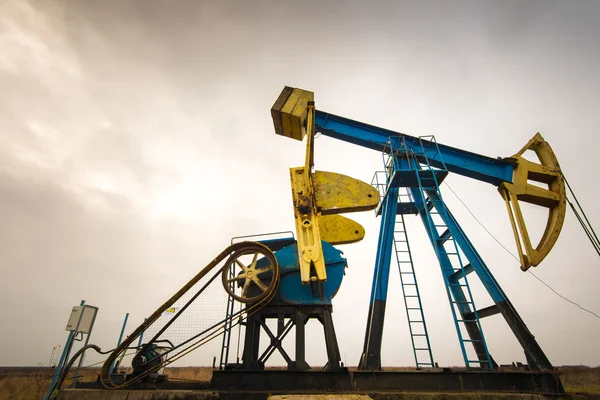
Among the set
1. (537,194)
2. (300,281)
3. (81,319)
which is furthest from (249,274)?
(537,194)

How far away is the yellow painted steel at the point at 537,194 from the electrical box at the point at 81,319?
915cm

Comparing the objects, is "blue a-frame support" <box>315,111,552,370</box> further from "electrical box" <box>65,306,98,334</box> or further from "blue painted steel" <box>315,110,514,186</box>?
"electrical box" <box>65,306,98,334</box>

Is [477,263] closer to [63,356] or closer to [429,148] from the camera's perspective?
[429,148]

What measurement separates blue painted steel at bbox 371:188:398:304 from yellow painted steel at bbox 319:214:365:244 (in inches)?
22.2

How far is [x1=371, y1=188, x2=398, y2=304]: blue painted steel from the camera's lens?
19.6 ft

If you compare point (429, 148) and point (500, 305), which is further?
point (429, 148)

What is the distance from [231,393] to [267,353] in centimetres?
101

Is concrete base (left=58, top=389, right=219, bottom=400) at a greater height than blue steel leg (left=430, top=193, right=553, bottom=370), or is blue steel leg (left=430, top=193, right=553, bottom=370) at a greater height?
blue steel leg (left=430, top=193, right=553, bottom=370)

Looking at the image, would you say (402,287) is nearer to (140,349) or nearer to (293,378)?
(293,378)

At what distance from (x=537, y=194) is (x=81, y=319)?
1019 centimetres

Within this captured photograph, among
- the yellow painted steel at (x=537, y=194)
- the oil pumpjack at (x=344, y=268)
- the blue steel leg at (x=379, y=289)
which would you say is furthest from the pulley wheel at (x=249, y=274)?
the yellow painted steel at (x=537, y=194)

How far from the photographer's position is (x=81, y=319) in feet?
18.9

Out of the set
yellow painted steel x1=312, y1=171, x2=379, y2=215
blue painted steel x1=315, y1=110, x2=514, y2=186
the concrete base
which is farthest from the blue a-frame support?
the concrete base

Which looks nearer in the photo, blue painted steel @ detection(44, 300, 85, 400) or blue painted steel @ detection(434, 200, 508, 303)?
blue painted steel @ detection(44, 300, 85, 400)
